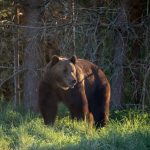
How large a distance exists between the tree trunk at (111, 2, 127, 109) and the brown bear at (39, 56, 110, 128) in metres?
A: 1.35

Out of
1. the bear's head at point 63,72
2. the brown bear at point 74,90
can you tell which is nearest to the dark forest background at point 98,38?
the brown bear at point 74,90

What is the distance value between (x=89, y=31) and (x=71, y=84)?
237cm

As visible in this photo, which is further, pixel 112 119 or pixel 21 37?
pixel 21 37

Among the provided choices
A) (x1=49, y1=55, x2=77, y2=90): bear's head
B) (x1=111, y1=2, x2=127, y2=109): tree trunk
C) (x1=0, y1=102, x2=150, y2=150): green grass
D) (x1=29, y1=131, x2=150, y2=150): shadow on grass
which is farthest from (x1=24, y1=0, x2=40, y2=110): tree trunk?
(x1=29, y1=131, x2=150, y2=150): shadow on grass

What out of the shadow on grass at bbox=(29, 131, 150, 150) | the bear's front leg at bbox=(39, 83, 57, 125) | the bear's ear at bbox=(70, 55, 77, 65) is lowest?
the bear's front leg at bbox=(39, 83, 57, 125)

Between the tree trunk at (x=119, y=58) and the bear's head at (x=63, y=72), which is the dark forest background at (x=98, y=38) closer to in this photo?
the tree trunk at (x=119, y=58)

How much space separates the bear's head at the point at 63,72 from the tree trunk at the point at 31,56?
91.8 inches

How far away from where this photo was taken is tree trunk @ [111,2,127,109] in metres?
12.3

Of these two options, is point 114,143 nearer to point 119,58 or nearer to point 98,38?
point 119,58

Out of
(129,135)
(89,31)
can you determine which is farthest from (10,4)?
(129,135)

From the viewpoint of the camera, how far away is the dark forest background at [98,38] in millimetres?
12219

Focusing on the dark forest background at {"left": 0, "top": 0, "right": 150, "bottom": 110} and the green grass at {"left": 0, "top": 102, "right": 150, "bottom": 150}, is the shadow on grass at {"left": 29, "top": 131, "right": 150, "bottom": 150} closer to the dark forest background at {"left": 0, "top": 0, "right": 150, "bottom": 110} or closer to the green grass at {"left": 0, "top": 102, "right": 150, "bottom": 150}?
the green grass at {"left": 0, "top": 102, "right": 150, "bottom": 150}

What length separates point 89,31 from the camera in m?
12.2

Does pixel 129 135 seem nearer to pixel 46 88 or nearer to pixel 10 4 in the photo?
pixel 46 88
